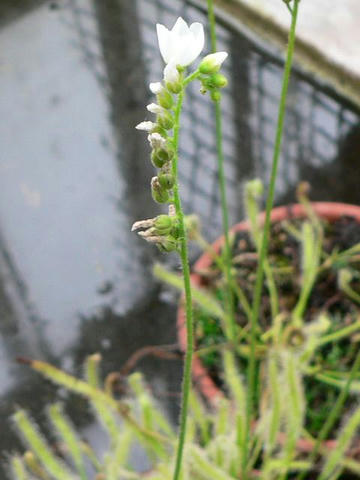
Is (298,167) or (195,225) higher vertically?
(298,167)

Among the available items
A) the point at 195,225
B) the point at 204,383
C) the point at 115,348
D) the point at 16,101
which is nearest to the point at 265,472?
the point at 204,383

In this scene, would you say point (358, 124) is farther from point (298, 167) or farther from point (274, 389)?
point (274, 389)

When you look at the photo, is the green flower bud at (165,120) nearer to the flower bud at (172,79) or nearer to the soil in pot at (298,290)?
the flower bud at (172,79)

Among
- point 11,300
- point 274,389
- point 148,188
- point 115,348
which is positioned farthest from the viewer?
point 148,188

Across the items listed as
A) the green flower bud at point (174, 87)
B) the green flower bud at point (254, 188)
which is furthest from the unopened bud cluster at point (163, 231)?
the green flower bud at point (254, 188)

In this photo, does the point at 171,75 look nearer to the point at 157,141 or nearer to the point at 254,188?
the point at 157,141

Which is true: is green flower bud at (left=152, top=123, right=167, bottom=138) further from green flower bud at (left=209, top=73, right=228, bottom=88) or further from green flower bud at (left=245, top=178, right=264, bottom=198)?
green flower bud at (left=245, top=178, right=264, bottom=198)
